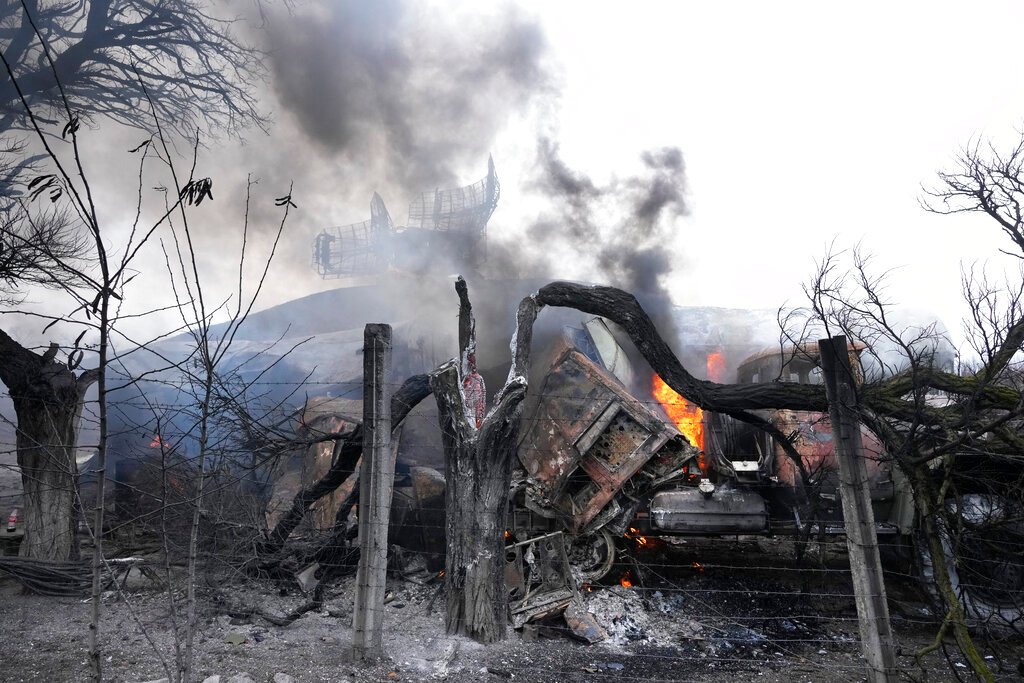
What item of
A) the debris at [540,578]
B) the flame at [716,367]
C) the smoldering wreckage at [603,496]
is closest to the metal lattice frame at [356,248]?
the flame at [716,367]

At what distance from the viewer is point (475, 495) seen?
6051mm

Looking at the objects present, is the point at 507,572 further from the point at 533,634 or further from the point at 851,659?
the point at 851,659

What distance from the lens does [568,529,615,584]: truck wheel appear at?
298 inches

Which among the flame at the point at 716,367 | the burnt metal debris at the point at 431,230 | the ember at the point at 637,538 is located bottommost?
the ember at the point at 637,538

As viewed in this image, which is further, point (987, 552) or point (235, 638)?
point (235, 638)

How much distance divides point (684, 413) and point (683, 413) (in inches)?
0.8

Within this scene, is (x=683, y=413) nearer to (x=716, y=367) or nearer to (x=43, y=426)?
(x=716, y=367)

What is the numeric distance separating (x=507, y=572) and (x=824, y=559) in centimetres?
394

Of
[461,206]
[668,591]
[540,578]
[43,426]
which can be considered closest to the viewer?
[540,578]

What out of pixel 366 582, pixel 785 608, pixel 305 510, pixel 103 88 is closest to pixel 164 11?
pixel 103 88

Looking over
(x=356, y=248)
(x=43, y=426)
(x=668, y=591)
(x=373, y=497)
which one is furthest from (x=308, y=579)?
(x=356, y=248)

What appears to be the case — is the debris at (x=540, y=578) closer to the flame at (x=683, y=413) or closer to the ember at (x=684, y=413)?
the ember at (x=684, y=413)

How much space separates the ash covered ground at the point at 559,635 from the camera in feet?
17.1

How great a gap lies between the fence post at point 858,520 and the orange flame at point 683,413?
3.91 m
